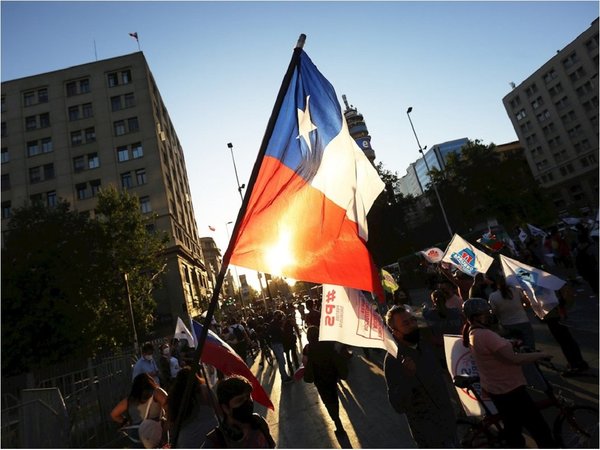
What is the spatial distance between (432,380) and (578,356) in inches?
155

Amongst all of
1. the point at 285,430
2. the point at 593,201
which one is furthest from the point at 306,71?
the point at 593,201

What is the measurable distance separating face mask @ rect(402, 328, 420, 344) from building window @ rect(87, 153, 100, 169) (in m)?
39.6

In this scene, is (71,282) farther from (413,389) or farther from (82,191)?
(82,191)

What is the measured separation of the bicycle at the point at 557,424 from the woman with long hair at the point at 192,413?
2.59 meters

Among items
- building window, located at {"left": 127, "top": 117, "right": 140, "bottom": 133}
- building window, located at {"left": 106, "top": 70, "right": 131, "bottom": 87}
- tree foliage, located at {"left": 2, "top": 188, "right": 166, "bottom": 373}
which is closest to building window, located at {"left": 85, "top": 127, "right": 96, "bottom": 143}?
building window, located at {"left": 127, "top": 117, "right": 140, "bottom": 133}

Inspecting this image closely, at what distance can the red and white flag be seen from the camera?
11.3 feet

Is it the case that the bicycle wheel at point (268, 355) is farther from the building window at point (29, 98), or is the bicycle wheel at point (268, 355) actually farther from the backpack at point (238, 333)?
the building window at point (29, 98)

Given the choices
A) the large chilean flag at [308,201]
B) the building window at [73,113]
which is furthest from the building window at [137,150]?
the large chilean flag at [308,201]

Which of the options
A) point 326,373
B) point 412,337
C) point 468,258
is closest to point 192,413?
point 326,373

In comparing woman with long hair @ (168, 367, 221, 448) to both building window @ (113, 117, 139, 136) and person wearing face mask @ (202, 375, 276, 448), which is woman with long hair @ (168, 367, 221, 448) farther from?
building window @ (113, 117, 139, 136)

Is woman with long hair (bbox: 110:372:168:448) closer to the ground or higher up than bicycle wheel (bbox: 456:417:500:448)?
higher up

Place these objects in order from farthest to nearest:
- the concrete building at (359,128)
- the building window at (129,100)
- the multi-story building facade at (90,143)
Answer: the concrete building at (359,128) → the building window at (129,100) → the multi-story building facade at (90,143)

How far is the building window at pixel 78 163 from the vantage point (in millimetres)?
37031

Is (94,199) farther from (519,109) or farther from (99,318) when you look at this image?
(519,109)
